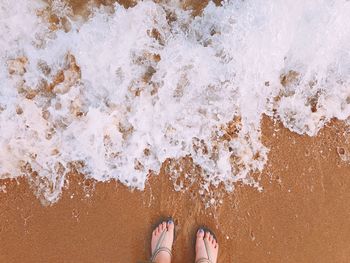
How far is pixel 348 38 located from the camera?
358 cm

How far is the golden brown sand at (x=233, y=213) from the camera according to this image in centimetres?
350

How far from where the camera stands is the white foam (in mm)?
3518

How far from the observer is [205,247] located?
11.5 feet

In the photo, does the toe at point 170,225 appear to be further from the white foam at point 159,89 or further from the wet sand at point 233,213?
the white foam at point 159,89

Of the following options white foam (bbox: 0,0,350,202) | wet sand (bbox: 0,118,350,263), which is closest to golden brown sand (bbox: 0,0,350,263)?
wet sand (bbox: 0,118,350,263)

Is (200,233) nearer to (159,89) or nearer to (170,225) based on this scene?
(170,225)

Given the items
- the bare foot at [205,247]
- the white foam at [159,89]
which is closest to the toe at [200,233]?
the bare foot at [205,247]

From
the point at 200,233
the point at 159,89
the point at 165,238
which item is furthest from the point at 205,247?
the point at 159,89

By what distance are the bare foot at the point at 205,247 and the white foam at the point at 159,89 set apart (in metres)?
0.41

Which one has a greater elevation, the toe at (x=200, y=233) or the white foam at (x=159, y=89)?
the white foam at (x=159, y=89)

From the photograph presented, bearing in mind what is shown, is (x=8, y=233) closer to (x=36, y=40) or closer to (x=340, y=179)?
(x=36, y=40)

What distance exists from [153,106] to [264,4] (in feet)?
3.83

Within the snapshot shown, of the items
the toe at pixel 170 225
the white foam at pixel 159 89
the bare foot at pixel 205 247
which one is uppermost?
the white foam at pixel 159 89

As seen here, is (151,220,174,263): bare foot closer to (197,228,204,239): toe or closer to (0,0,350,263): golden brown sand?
(0,0,350,263): golden brown sand
